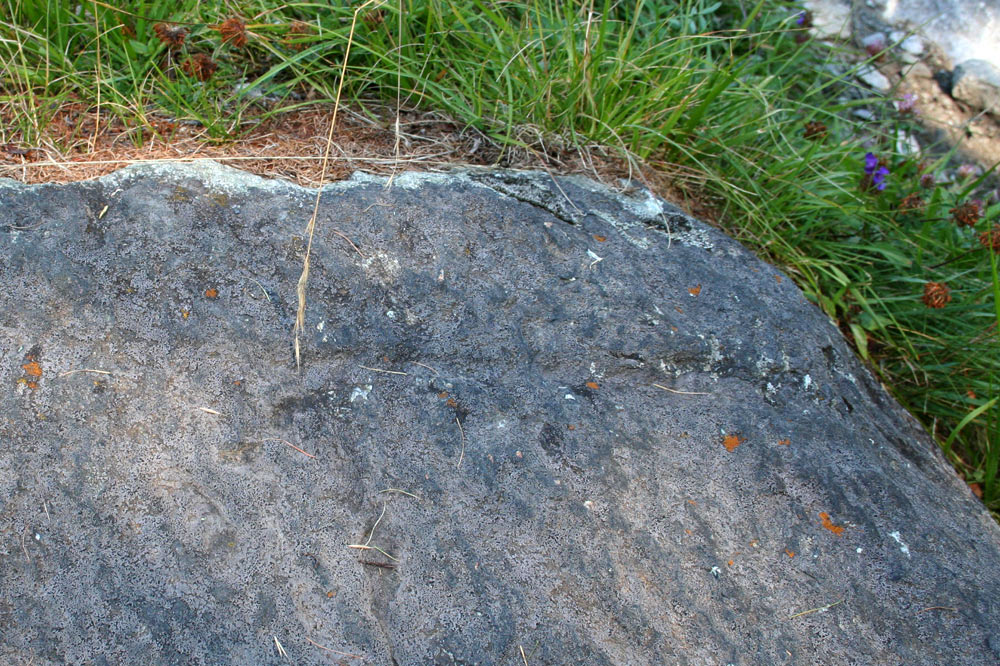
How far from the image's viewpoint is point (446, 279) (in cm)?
175

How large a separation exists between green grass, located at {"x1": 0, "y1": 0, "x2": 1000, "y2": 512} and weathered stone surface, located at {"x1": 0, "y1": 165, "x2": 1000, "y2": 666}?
39 centimetres

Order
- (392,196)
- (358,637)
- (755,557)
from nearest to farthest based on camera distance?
(358,637), (755,557), (392,196)

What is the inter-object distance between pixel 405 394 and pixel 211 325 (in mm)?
434

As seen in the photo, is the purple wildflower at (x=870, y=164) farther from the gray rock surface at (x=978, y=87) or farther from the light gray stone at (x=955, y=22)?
the light gray stone at (x=955, y=22)

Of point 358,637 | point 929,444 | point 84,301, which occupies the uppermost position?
point 929,444

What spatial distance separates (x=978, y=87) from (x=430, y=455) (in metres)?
3.21

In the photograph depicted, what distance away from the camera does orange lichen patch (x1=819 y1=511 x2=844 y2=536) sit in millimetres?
1547

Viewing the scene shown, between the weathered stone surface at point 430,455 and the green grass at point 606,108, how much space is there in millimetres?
389

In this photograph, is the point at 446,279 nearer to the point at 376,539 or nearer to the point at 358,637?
the point at 376,539

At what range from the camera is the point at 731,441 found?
5.36 ft

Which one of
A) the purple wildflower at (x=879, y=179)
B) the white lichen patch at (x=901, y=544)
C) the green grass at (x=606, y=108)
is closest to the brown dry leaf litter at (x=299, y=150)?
the green grass at (x=606, y=108)

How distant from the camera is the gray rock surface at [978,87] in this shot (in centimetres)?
336

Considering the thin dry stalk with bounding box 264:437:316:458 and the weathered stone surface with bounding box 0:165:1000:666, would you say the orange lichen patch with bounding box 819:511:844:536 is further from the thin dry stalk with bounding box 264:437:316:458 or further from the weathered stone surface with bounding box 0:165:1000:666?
the thin dry stalk with bounding box 264:437:316:458

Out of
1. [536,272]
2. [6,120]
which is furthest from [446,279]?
[6,120]
